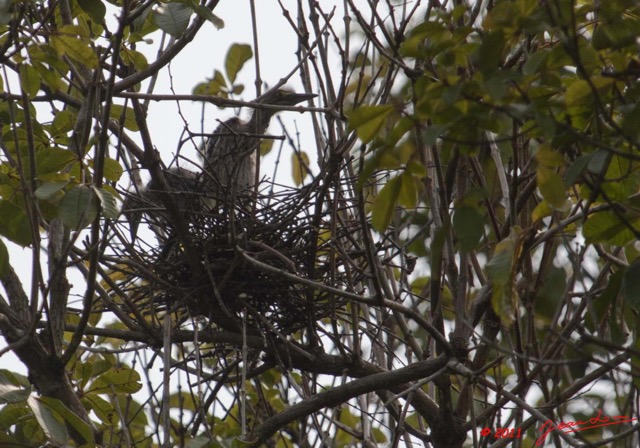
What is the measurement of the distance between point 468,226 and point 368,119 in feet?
1.08

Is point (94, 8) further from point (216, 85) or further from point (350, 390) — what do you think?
point (350, 390)

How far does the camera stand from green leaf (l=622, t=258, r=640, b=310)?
198 cm

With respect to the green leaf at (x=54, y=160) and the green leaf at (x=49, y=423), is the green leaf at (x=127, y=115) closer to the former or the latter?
the green leaf at (x=54, y=160)

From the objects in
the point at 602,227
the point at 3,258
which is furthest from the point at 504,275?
the point at 3,258

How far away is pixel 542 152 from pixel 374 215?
0.47 metres

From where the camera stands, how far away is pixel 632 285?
201 centimetres

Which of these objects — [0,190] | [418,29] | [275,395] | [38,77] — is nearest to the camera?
[418,29]

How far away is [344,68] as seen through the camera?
290 cm

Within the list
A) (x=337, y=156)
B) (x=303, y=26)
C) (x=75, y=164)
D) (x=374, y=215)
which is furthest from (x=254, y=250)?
(x=374, y=215)

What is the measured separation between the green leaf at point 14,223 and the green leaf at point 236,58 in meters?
1.38

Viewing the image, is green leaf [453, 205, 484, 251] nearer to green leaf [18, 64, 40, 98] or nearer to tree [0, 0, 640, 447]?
tree [0, 0, 640, 447]

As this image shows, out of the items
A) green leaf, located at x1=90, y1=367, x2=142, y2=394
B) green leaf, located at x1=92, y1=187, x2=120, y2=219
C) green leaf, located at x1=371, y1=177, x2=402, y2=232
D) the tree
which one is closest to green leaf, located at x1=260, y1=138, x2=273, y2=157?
the tree

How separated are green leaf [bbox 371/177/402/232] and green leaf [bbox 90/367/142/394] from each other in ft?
5.33

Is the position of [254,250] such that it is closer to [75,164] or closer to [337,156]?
[337,156]
